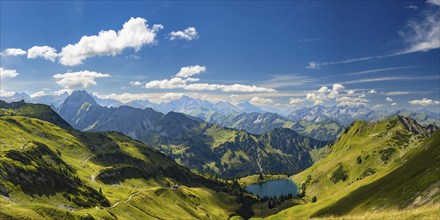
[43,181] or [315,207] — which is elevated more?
[43,181]

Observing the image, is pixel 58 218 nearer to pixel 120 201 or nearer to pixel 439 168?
pixel 120 201

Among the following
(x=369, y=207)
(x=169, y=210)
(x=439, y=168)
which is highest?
(x=439, y=168)

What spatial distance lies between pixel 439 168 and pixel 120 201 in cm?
13769

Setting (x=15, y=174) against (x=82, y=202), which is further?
(x=82, y=202)

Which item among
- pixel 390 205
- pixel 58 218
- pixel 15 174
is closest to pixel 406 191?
pixel 390 205

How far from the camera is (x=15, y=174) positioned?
399 ft

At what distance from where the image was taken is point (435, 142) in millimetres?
118812

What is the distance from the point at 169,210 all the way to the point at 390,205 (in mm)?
130513

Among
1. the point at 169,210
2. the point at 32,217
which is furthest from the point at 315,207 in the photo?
the point at 32,217

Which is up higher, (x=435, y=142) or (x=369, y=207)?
(x=435, y=142)

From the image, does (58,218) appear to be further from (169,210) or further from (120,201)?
(169,210)

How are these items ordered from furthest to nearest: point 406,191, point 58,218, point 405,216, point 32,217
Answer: point 406,191
point 58,218
point 32,217
point 405,216

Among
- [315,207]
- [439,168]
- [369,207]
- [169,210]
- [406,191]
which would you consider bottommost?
[169,210]

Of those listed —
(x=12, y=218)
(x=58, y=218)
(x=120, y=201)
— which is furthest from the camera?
(x=120, y=201)
